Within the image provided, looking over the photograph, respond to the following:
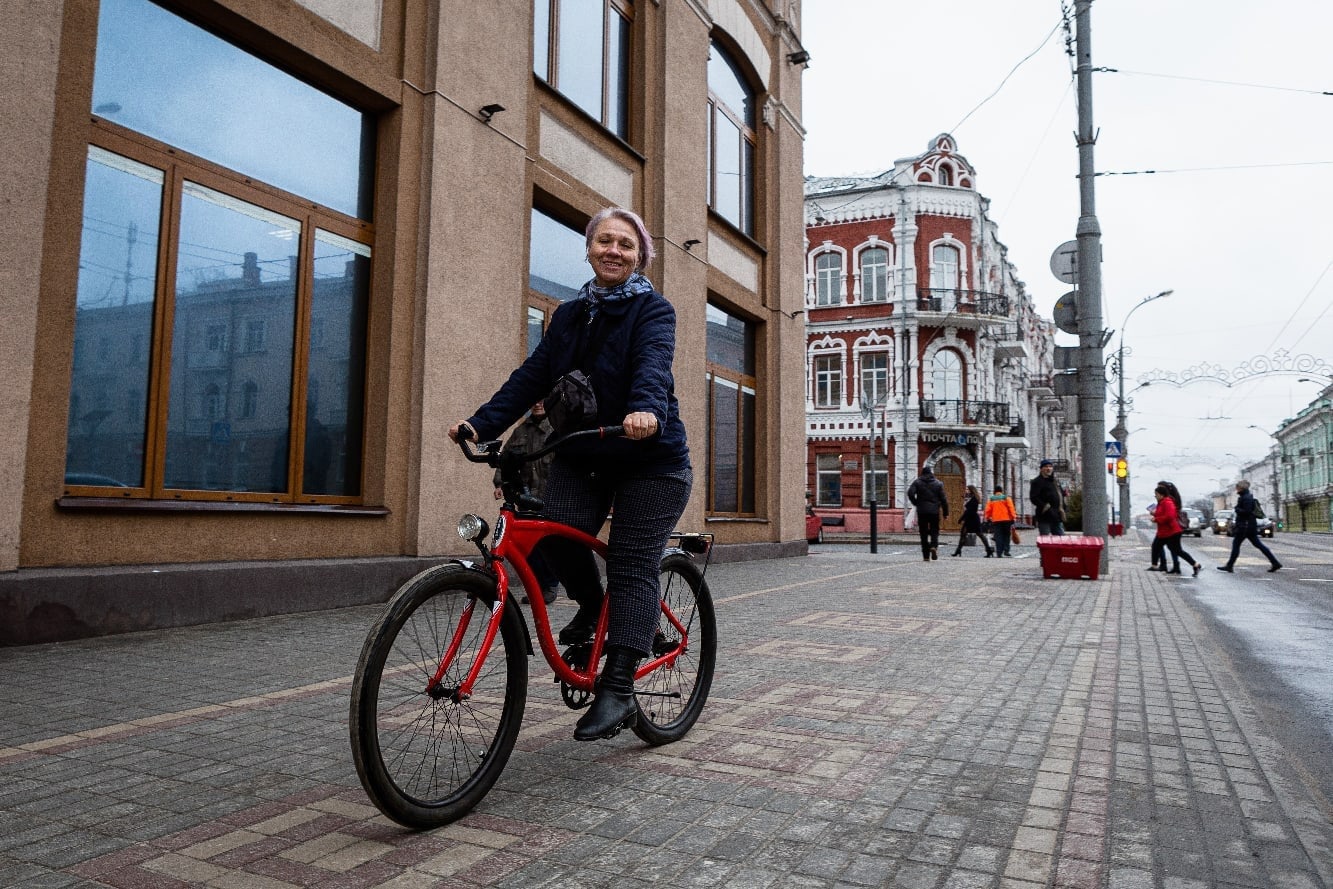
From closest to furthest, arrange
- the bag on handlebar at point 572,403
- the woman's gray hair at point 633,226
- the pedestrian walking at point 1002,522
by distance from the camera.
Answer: the bag on handlebar at point 572,403 < the woman's gray hair at point 633,226 < the pedestrian walking at point 1002,522

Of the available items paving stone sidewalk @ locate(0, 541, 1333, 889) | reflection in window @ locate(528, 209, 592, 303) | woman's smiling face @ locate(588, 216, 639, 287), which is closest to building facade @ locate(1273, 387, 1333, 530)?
reflection in window @ locate(528, 209, 592, 303)

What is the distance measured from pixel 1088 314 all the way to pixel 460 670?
1319 centimetres

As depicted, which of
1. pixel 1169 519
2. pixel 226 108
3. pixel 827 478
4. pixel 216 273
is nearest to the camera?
pixel 216 273

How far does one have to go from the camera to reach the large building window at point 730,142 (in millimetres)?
15055

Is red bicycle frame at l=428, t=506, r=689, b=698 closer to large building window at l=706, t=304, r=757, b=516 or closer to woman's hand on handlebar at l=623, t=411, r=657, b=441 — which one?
woman's hand on handlebar at l=623, t=411, r=657, b=441

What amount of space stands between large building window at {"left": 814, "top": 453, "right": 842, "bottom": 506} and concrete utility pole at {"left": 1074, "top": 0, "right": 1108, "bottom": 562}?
23912 millimetres

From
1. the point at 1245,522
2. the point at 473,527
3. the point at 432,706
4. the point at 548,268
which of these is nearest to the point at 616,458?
the point at 473,527

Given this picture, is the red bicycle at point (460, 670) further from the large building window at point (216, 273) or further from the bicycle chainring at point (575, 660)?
the large building window at point (216, 273)

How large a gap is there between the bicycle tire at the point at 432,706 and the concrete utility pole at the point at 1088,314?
39.6 feet

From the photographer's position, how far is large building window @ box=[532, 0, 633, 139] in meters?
10.7

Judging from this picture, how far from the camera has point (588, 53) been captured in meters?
11.7

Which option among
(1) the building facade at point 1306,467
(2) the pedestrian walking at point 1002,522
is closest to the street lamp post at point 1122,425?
(2) the pedestrian walking at point 1002,522

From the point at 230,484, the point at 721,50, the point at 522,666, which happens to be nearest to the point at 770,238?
the point at 721,50

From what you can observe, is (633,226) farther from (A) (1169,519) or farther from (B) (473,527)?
(A) (1169,519)
